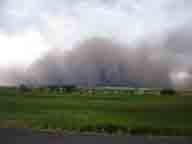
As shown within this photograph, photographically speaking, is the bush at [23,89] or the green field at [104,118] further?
the bush at [23,89]

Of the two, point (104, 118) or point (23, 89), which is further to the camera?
point (23, 89)

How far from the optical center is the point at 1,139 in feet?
57.9

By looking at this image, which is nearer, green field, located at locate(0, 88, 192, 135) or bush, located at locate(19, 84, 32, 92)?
green field, located at locate(0, 88, 192, 135)

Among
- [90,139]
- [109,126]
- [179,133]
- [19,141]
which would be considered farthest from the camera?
[109,126]

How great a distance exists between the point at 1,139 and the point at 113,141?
577 cm

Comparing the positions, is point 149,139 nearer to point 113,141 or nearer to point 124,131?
point 113,141

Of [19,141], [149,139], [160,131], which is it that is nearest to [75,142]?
[19,141]

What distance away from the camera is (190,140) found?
19.3 metres

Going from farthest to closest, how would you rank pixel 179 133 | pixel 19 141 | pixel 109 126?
pixel 109 126, pixel 179 133, pixel 19 141

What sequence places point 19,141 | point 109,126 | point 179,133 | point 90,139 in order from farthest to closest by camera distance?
point 109,126 < point 179,133 < point 90,139 < point 19,141

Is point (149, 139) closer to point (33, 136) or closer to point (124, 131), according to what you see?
point (124, 131)

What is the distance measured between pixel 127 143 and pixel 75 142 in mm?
2652

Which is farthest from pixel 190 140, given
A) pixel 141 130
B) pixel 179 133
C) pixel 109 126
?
pixel 109 126

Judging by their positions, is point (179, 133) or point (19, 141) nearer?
point (19, 141)
